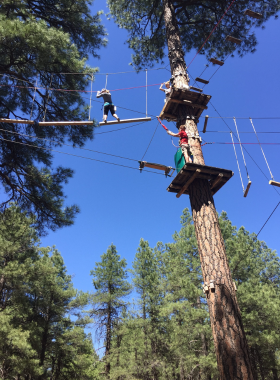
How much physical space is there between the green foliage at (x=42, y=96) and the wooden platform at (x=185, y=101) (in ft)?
8.73

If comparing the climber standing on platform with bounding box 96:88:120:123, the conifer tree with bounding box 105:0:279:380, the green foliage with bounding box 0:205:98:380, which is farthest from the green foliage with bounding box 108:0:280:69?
the green foliage with bounding box 0:205:98:380

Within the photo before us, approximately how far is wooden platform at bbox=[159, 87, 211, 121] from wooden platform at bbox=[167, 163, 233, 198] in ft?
5.54

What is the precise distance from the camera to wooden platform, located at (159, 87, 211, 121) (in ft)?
17.2

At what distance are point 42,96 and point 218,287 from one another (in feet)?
21.5

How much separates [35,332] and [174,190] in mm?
10953

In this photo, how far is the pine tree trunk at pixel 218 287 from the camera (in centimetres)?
291

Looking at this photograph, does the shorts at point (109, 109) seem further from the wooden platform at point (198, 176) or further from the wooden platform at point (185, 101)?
the wooden platform at point (198, 176)

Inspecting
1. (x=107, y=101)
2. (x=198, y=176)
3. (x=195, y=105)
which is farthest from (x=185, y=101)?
(x=107, y=101)

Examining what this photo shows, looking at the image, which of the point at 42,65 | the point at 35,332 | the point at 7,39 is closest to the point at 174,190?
the point at 42,65

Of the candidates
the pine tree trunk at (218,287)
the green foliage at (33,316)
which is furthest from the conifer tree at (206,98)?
the green foliage at (33,316)

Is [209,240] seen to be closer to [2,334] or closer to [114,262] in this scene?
[2,334]

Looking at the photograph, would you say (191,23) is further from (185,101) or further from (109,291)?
(109,291)

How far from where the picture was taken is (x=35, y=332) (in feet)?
37.4

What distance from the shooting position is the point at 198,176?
14.3ft
